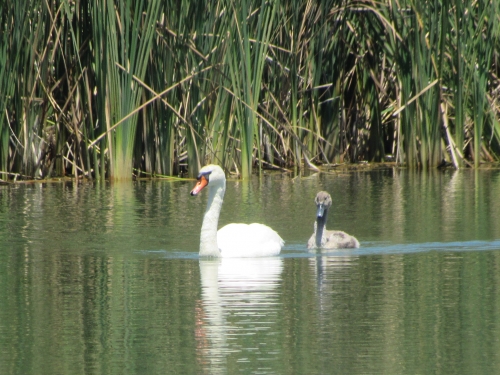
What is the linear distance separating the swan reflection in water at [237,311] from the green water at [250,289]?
0.05 feet

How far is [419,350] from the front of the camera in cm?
575

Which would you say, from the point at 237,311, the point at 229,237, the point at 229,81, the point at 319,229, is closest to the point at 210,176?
the point at 229,237

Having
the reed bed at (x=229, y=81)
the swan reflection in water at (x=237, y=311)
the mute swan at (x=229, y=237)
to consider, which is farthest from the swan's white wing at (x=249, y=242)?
the reed bed at (x=229, y=81)

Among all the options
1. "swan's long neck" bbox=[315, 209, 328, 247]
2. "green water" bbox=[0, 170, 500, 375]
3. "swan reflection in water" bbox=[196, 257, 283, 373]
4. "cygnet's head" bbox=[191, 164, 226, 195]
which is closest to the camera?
"green water" bbox=[0, 170, 500, 375]

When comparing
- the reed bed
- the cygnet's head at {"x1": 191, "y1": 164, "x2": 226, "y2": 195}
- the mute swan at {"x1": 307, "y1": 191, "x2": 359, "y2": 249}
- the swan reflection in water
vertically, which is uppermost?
the reed bed

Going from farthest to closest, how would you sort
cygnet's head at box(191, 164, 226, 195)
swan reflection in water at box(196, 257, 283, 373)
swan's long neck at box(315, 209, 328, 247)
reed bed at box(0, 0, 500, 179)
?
reed bed at box(0, 0, 500, 179)
swan's long neck at box(315, 209, 328, 247)
cygnet's head at box(191, 164, 226, 195)
swan reflection in water at box(196, 257, 283, 373)

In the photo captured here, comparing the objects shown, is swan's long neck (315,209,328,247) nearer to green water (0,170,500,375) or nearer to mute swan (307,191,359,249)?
mute swan (307,191,359,249)

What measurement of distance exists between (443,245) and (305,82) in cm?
810

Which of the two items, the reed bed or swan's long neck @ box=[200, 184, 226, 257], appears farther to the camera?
the reed bed

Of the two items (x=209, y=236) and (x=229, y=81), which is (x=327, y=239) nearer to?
(x=209, y=236)

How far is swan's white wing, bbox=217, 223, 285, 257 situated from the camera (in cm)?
981

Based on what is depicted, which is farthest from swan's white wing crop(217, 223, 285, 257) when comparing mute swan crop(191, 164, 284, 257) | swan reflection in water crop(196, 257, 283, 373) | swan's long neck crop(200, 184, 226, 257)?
swan reflection in water crop(196, 257, 283, 373)

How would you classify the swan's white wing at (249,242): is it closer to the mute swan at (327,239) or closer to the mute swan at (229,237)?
the mute swan at (229,237)

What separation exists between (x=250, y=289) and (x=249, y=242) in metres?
2.12
